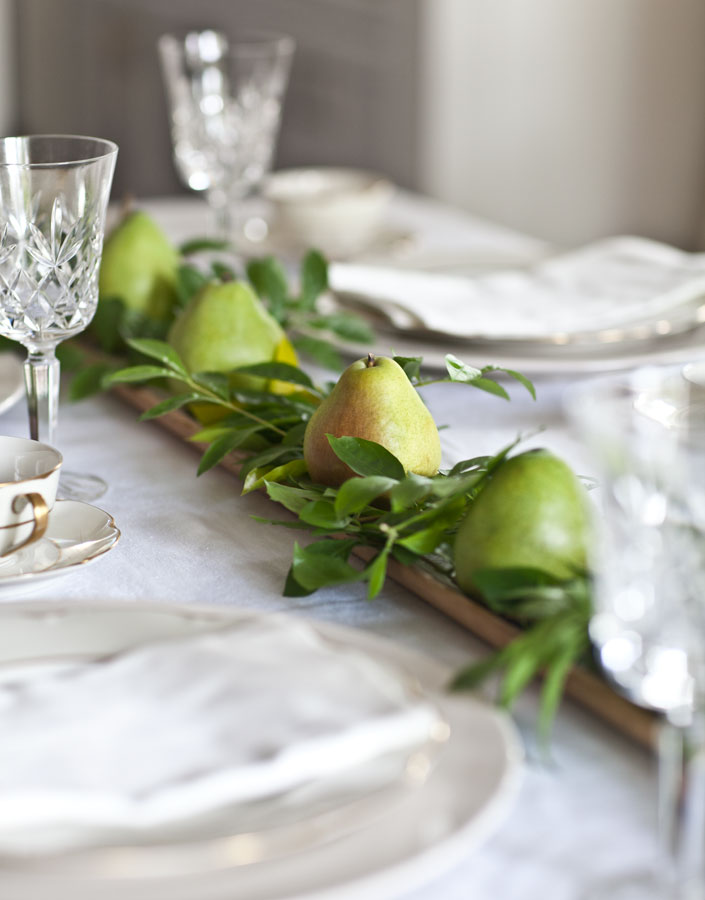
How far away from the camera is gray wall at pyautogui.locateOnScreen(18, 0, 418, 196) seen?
2754 mm

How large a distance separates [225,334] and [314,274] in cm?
16

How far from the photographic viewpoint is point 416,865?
318mm

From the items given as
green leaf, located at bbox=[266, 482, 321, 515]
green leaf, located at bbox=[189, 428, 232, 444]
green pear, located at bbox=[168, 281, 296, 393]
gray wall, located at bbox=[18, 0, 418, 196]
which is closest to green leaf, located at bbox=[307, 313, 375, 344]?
green pear, located at bbox=[168, 281, 296, 393]

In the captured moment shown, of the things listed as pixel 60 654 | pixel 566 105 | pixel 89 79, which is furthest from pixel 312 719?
pixel 566 105

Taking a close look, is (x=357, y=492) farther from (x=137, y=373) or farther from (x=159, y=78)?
(x=159, y=78)

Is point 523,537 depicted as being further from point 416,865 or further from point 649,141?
point 649,141

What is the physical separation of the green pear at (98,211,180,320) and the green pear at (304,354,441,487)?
1.20 feet

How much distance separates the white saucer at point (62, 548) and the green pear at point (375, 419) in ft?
0.39

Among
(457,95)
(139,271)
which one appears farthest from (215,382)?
(457,95)

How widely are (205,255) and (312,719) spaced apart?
0.99 metres

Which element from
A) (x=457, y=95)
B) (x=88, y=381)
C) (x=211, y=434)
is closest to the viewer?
(x=211, y=434)

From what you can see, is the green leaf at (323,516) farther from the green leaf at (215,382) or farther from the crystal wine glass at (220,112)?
the crystal wine glass at (220,112)

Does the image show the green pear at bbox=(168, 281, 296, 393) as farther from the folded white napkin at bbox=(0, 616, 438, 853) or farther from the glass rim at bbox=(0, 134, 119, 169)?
the folded white napkin at bbox=(0, 616, 438, 853)

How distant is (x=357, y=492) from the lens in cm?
52
